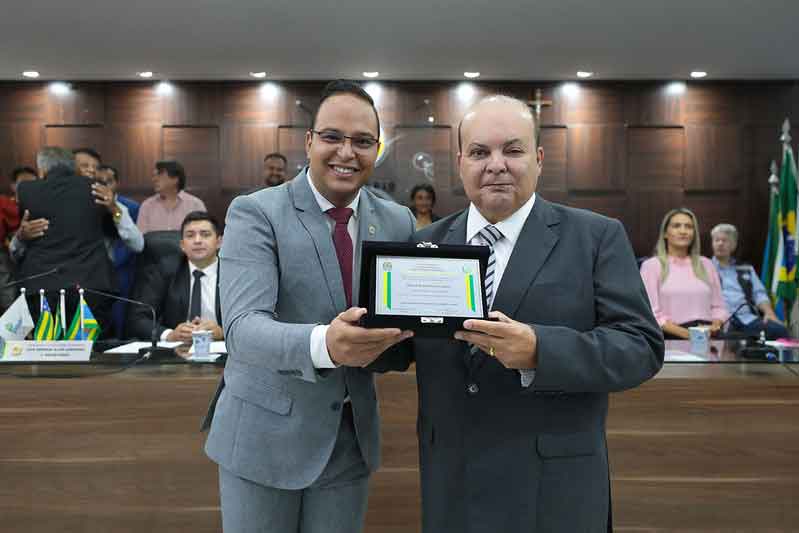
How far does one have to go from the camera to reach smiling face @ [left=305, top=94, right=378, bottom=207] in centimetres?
139

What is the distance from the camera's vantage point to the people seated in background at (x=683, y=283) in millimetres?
4457

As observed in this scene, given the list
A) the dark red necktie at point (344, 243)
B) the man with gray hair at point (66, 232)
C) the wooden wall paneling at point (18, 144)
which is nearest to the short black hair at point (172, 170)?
the man with gray hair at point (66, 232)

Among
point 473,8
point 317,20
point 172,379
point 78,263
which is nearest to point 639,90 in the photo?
point 473,8

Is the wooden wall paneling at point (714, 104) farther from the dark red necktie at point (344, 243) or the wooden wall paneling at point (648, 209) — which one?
the dark red necktie at point (344, 243)

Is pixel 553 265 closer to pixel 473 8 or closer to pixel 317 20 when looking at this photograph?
pixel 473 8

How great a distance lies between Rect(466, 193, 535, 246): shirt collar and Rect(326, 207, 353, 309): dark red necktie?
264 mm

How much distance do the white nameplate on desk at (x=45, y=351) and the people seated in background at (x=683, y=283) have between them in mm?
3443

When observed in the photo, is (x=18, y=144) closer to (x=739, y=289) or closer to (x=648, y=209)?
(x=648, y=209)

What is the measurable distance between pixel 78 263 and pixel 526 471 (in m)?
3.29

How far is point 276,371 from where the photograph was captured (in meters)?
1.33

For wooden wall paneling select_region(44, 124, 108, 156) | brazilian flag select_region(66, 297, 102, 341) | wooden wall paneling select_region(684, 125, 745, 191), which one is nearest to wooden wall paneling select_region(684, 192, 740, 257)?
wooden wall paneling select_region(684, 125, 745, 191)

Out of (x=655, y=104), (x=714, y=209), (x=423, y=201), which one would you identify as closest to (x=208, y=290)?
(x=423, y=201)

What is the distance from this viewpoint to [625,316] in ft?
3.98

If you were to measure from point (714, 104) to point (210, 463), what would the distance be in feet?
25.3
